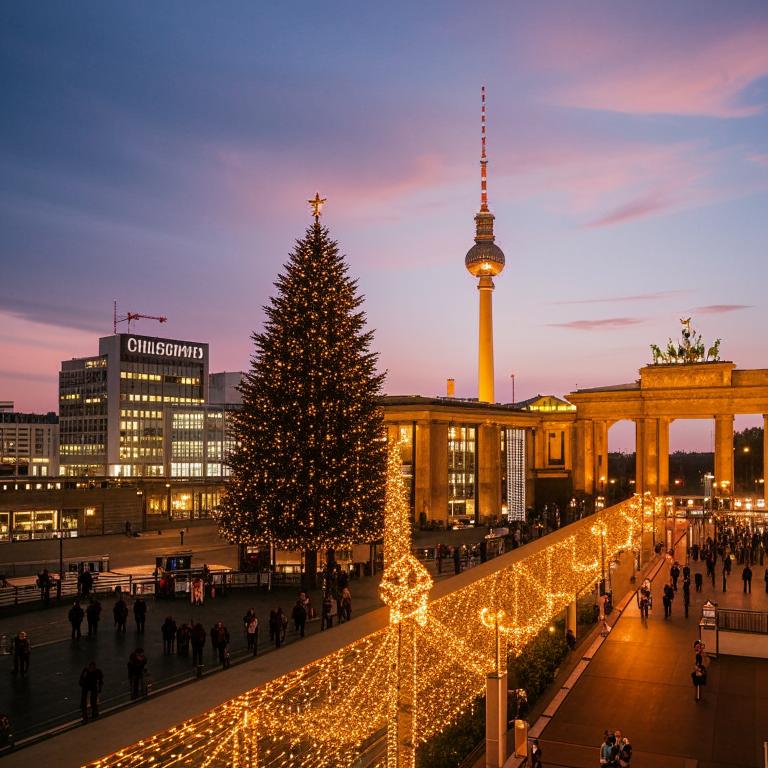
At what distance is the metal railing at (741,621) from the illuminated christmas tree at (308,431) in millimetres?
13140

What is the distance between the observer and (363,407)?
31344 millimetres

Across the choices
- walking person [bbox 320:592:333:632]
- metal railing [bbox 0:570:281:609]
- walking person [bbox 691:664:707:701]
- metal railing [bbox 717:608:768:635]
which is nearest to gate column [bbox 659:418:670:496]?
metal railing [bbox 717:608:768:635]

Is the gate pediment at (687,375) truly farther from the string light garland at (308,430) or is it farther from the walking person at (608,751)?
the walking person at (608,751)

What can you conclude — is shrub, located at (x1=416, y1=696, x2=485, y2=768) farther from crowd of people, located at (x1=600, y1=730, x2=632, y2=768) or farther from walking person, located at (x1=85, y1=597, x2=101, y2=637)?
walking person, located at (x1=85, y1=597, x2=101, y2=637)

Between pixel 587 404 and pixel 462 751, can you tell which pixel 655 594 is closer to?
pixel 462 751

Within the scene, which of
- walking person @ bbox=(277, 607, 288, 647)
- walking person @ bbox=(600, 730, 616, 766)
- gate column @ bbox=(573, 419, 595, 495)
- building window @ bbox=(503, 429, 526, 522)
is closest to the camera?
walking person @ bbox=(600, 730, 616, 766)

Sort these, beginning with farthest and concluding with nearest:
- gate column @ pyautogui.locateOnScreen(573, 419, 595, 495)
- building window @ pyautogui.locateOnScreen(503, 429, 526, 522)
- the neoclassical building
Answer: gate column @ pyautogui.locateOnScreen(573, 419, 595, 495) < building window @ pyautogui.locateOnScreen(503, 429, 526, 522) < the neoclassical building

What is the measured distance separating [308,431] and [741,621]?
55.6 ft

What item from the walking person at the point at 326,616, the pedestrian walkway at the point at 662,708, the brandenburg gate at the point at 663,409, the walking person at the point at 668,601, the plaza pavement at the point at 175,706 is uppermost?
the brandenburg gate at the point at 663,409

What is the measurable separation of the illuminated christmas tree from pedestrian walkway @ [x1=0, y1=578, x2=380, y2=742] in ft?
8.68

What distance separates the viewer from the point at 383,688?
39.1 feet

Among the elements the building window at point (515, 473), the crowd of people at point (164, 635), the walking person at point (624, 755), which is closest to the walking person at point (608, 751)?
the walking person at point (624, 755)

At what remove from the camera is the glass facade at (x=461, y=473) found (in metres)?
63.8

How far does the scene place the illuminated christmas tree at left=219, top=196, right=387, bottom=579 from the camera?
97.6ft
